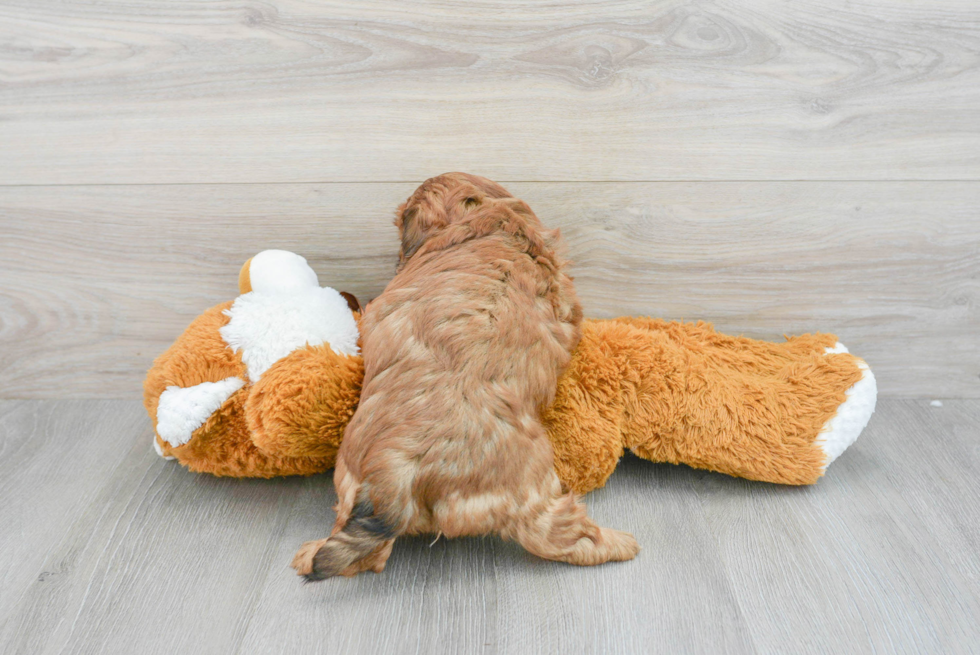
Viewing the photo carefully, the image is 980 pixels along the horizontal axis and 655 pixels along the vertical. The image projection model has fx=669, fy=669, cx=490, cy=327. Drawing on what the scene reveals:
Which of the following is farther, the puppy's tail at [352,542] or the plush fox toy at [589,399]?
the plush fox toy at [589,399]

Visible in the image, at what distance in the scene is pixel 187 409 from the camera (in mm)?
1039

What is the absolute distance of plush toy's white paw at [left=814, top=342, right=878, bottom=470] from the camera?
1.12 meters

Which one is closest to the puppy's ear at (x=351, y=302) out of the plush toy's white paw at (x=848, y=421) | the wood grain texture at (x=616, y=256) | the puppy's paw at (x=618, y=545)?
the wood grain texture at (x=616, y=256)

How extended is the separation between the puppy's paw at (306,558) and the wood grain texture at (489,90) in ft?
2.21

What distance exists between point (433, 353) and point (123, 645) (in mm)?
546

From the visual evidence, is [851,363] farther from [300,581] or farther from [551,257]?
[300,581]

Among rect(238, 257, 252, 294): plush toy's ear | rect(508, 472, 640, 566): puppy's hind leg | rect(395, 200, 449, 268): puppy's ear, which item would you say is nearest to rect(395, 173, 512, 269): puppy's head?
rect(395, 200, 449, 268): puppy's ear

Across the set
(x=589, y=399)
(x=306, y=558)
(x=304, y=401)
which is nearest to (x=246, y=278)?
(x=304, y=401)

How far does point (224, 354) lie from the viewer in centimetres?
112

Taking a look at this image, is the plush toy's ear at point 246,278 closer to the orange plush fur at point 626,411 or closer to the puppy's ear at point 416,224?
the orange plush fur at point 626,411

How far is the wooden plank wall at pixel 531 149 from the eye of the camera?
1.19 metres

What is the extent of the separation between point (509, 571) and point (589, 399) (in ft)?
0.99

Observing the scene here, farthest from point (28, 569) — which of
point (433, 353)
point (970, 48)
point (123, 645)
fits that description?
point (970, 48)

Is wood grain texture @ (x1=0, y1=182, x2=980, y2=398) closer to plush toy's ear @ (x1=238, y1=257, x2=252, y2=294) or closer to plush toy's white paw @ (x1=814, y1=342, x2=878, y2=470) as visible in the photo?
plush toy's ear @ (x1=238, y1=257, x2=252, y2=294)
